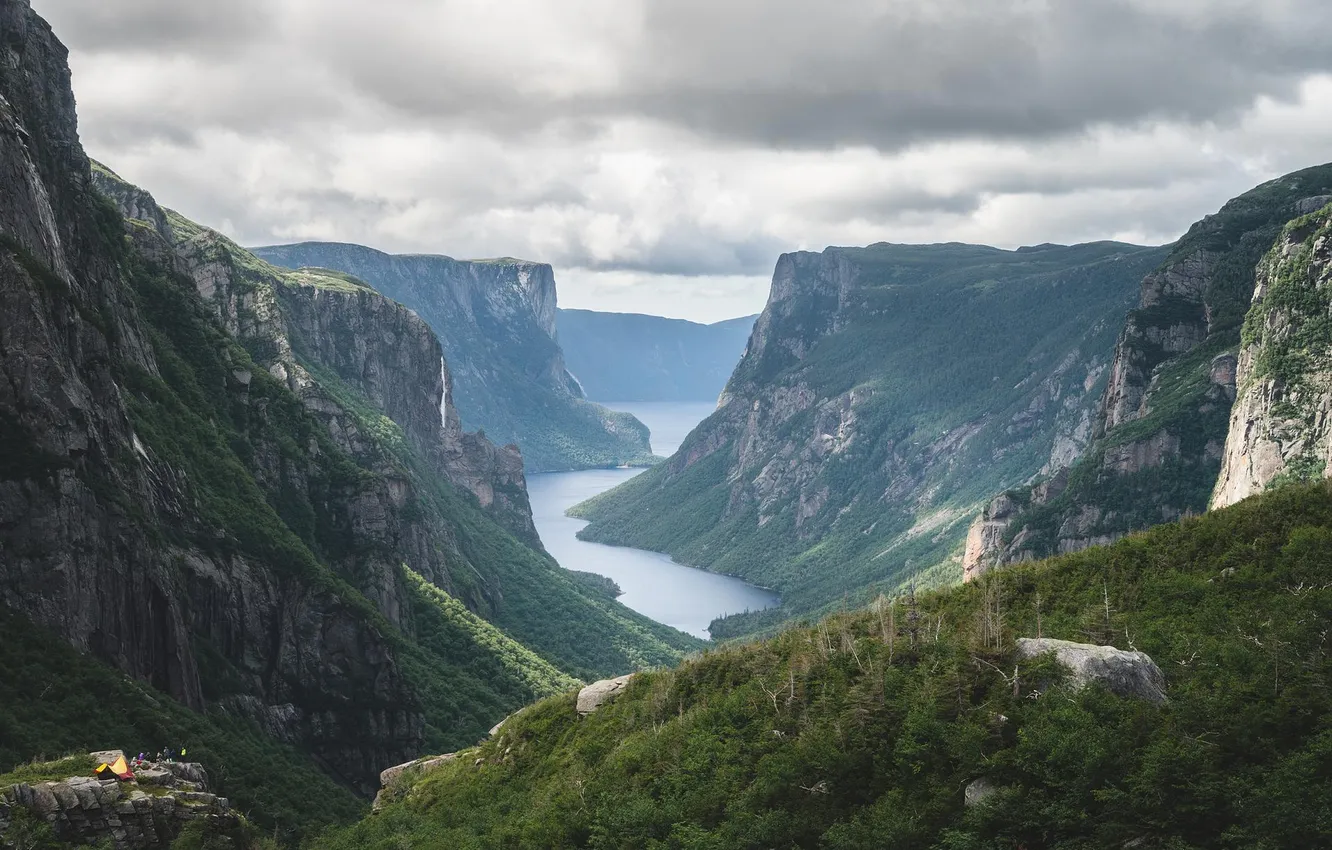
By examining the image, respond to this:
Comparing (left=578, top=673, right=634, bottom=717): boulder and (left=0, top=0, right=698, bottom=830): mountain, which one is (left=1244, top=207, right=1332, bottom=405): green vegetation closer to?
(left=578, top=673, right=634, bottom=717): boulder

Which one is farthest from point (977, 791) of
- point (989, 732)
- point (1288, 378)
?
point (1288, 378)

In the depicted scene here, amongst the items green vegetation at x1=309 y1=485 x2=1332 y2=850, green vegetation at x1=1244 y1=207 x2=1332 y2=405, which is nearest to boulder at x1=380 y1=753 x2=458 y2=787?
green vegetation at x1=309 y1=485 x2=1332 y2=850

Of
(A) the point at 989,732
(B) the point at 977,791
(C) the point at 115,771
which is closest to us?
(B) the point at 977,791

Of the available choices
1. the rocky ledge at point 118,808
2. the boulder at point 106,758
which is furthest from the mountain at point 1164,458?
the boulder at point 106,758

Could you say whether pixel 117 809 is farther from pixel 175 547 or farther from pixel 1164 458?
pixel 1164 458

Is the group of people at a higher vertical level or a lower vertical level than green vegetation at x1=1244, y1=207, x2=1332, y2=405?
lower

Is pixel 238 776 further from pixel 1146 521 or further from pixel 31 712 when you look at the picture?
pixel 1146 521
